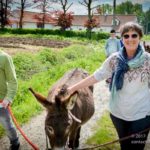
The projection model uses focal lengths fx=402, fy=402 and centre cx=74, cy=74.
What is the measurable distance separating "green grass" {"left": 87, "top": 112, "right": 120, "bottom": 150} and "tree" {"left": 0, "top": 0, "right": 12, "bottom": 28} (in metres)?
51.3

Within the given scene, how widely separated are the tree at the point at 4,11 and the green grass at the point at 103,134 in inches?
2021

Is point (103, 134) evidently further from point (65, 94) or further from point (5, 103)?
point (65, 94)

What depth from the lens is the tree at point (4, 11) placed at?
59.6m

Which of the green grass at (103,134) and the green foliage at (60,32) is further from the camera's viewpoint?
the green foliage at (60,32)

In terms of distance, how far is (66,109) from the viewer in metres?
4.77

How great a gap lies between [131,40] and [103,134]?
3666 mm

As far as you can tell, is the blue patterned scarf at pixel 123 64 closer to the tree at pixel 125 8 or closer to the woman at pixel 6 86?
the woman at pixel 6 86

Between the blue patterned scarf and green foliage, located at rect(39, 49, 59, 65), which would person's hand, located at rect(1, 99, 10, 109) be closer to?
the blue patterned scarf

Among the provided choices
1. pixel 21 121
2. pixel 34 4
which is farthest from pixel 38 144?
pixel 34 4

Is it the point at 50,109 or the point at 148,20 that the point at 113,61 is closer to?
the point at 50,109

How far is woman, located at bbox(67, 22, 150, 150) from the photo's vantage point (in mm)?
4629

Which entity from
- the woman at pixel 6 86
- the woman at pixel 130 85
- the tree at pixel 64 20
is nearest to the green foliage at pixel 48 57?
the woman at pixel 6 86

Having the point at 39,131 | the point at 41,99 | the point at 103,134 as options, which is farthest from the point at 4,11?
the point at 41,99

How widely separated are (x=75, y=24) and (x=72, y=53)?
85126mm
